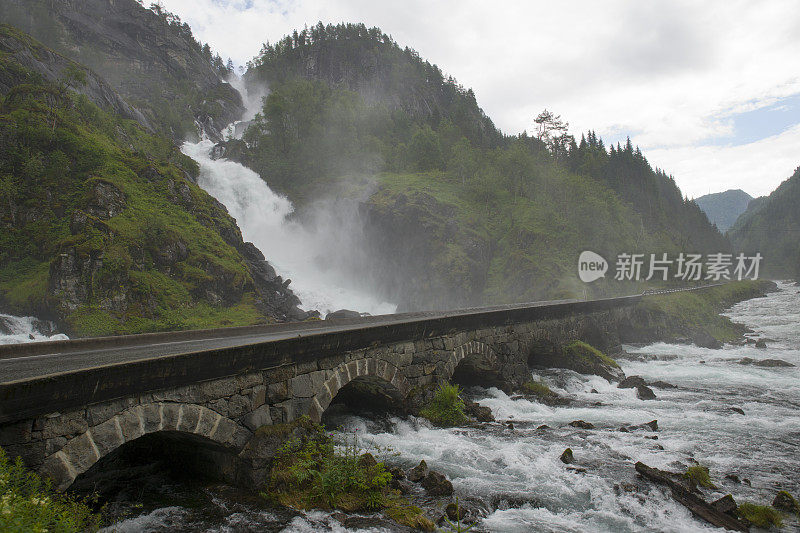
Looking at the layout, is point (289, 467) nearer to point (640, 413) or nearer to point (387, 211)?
point (640, 413)

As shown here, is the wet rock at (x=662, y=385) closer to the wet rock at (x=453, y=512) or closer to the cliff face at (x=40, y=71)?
the wet rock at (x=453, y=512)

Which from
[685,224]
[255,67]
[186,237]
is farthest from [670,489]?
[685,224]

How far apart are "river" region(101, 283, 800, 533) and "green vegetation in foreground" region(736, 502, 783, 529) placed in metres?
0.25

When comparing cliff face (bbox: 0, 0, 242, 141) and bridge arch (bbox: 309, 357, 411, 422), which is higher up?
cliff face (bbox: 0, 0, 242, 141)

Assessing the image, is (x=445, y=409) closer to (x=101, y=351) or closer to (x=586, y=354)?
(x=101, y=351)

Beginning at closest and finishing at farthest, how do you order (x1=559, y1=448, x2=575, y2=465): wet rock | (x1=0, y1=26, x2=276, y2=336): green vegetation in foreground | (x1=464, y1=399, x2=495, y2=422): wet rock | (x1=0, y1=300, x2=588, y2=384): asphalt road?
(x1=0, y1=300, x2=588, y2=384): asphalt road < (x1=559, y1=448, x2=575, y2=465): wet rock < (x1=464, y1=399, x2=495, y2=422): wet rock < (x1=0, y1=26, x2=276, y2=336): green vegetation in foreground

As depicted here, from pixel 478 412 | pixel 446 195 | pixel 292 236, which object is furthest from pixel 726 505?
pixel 446 195

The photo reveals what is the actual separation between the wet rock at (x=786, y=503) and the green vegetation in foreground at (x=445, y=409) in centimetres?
595

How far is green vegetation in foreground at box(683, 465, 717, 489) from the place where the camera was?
7835 millimetres

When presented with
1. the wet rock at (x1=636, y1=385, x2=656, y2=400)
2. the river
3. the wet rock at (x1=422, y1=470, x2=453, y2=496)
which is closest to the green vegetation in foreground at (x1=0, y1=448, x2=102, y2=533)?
the river

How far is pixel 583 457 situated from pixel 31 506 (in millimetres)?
8757

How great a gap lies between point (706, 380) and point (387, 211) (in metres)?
31.4

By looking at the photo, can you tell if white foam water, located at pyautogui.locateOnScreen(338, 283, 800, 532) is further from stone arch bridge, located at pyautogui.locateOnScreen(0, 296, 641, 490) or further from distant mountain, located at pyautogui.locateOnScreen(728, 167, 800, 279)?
distant mountain, located at pyautogui.locateOnScreen(728, 167, 800, 279)

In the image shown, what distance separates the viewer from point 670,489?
7.51m
